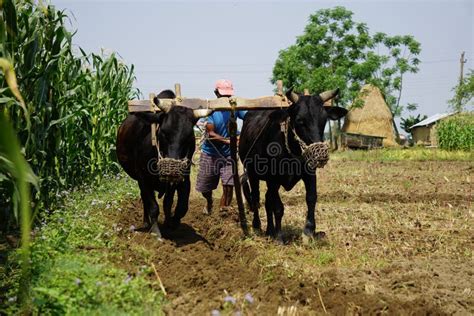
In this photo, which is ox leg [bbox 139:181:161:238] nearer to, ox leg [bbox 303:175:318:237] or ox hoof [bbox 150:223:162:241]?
ox hoof [bbox 150:223:162:241]

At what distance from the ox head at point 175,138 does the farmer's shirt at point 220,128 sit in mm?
1692

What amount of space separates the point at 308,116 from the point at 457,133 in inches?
969

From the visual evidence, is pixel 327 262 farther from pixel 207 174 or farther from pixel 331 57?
pixel 331 57

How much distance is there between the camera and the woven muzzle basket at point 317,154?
238 inches

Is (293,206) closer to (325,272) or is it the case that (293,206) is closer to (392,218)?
(392,218)

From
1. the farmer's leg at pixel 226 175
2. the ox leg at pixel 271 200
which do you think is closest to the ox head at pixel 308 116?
the ox leg at pixel 271 200

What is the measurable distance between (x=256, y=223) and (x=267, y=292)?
3344 millimetres

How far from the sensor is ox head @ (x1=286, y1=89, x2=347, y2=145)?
6.36 m

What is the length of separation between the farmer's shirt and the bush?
72.3 feet

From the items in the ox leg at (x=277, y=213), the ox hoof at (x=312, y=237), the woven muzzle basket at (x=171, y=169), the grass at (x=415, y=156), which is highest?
the woven muzzle basket at (x=171, y=169)

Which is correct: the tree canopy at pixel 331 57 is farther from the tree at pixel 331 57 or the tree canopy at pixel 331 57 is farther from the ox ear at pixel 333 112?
the ox ear at pixel 333 112

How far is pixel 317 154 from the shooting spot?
6051mm

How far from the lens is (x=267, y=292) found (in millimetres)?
4547

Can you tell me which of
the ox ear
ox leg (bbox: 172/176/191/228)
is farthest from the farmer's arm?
the ox ear
